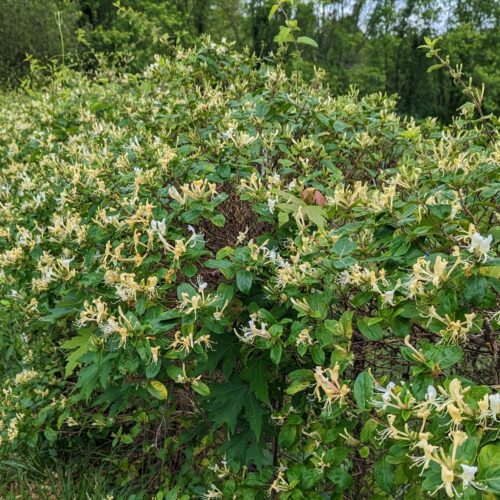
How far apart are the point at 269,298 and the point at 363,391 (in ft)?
1.43

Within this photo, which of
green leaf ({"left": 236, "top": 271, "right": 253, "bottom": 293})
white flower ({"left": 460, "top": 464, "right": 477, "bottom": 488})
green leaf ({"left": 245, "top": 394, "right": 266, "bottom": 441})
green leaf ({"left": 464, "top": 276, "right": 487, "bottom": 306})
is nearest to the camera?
white flower ({"left": 460, "top": 464, "right": 477, "bottom": 488})

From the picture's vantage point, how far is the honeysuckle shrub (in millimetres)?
1153

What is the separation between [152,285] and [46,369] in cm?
153

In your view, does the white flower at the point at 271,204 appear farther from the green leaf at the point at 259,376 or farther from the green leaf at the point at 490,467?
the green leaf at the point at 490,467

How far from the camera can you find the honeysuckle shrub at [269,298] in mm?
1153

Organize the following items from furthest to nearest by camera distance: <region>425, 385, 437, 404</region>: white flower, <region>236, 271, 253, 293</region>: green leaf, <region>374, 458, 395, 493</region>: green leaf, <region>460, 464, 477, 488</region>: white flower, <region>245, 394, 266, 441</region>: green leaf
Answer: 1. <region>245, 394, 266, 441</region>: green leaf
2. <region>236, 271, 253, 293</region>: green leaf
3. <region>374, 458, 395, 493</region>: green leaf
4. <region>425, 385, 437, 404</region>: white flower
5. <region>460, 464, 477, 488</region>: white flower

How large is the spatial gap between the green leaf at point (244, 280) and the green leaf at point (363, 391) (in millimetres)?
418

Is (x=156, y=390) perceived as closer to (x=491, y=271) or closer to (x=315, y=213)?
(x=315, y=213)

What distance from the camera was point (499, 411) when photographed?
912 mm

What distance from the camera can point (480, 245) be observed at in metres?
1.08

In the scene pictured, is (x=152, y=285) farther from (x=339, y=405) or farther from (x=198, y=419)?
(x=198, y=419)

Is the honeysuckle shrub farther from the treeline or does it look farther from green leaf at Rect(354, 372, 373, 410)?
the treeline

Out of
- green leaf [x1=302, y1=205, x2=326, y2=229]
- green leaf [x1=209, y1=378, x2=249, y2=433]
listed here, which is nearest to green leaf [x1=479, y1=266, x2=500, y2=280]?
green leaf [x1=302, y1=205, x2=326, y2=229]

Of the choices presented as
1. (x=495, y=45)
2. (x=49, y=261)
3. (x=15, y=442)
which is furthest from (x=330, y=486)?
(x=495, y=45)
